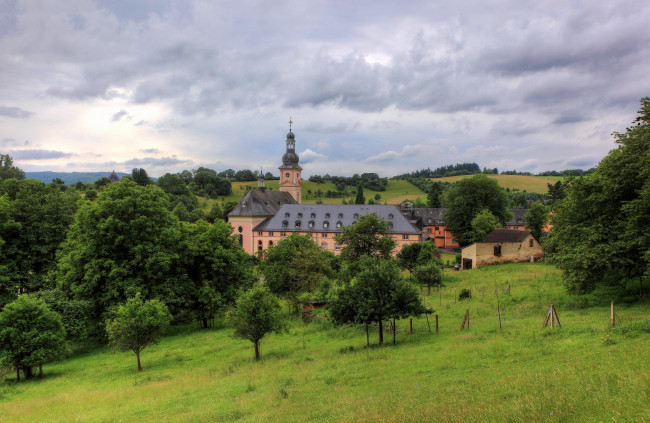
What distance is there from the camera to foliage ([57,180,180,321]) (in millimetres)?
25969

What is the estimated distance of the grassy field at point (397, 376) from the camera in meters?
8.90

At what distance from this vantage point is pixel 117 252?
89.7ft

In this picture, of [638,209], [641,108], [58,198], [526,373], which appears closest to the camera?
[526,373]

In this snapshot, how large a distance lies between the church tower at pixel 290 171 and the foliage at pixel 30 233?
58.8 m

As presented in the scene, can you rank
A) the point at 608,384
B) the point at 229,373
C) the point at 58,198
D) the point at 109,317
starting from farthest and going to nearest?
the point at 58,198
the point at 109,317
the point at 229,373
the point at 608,384

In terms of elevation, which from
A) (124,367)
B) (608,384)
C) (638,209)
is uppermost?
(638,209)

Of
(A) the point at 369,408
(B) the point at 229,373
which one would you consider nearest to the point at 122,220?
(B) the point at 229,373

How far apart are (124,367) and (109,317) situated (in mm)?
5664

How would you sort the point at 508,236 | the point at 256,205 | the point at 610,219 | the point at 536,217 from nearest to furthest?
the point at 610,219, the point at 508,236, the point at 536,217, the point at 256,205

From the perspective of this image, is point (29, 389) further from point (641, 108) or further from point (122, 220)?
point (641, 108)

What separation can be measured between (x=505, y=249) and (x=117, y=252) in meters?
41.9

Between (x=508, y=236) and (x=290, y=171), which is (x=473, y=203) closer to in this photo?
(x=508, y=236)

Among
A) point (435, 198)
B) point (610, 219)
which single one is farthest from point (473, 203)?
point (610, 219)

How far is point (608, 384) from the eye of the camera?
8.80 meters
